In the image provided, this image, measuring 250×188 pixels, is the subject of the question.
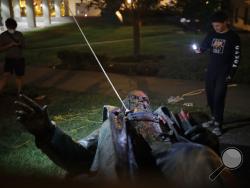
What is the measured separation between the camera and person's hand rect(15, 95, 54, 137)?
3.72m

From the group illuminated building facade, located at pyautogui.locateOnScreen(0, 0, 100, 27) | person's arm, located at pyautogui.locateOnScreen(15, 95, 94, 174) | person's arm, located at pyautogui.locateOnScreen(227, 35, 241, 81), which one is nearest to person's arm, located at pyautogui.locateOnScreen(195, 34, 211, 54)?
person's arm, located at pyautogui.locateOnScreen(227, 35, 241, 81)

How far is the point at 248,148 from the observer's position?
6102 mm

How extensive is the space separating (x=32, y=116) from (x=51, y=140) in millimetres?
365

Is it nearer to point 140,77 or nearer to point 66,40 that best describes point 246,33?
point 66,40

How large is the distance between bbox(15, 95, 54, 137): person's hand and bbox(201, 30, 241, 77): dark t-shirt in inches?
145

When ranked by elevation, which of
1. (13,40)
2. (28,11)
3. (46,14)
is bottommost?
(46,14)

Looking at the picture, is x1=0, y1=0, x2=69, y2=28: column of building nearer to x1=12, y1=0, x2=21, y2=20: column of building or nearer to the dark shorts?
x1=12, y1=0, x2=21, y2=20: column of building

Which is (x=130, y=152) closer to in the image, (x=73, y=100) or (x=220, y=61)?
(x=220, y=61)

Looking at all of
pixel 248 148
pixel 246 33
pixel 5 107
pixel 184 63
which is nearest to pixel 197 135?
pixel 248 148

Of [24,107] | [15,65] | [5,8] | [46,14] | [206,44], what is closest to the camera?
[24,107]

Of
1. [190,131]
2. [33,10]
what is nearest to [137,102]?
[190,131]

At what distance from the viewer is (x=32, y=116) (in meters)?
3.76

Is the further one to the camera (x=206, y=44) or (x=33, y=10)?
(x=33, y=10)

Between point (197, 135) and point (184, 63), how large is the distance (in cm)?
931
